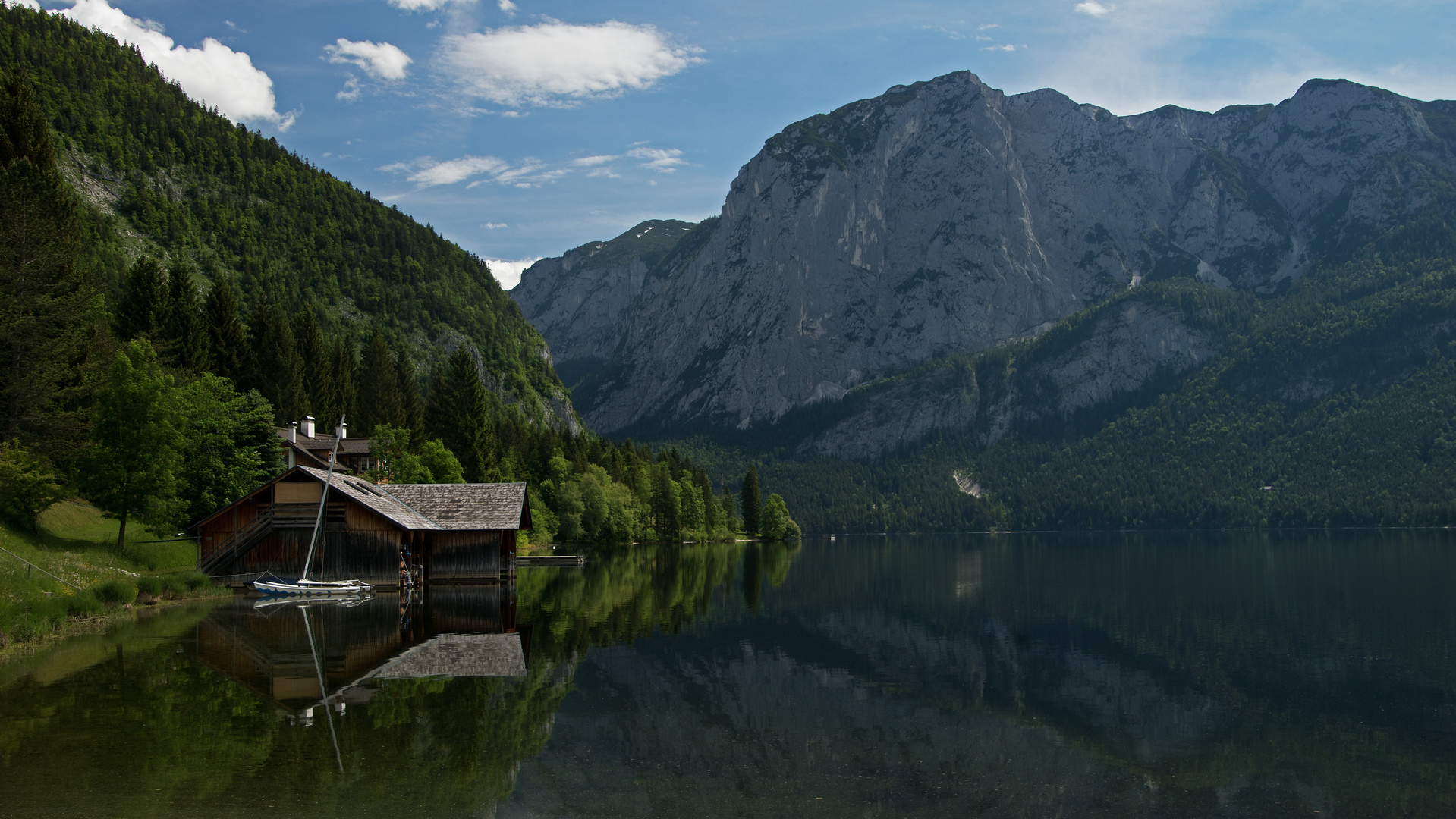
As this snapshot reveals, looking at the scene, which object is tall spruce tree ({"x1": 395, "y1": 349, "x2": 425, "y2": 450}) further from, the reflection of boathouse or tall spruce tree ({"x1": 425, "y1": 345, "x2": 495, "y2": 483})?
the reflection of boathouse

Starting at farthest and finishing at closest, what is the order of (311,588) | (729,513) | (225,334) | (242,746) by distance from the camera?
(729,513) → (225,334) → (311,588) → (242,746)

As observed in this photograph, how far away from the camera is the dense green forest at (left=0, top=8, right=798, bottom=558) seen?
128 feet

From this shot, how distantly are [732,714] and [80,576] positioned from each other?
25.1 m

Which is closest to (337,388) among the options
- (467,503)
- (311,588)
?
(467,503)

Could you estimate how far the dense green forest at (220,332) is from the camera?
38.9 m

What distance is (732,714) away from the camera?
722 inches

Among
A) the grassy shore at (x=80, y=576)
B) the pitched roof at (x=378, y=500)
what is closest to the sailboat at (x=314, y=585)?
the pitched roof at (x=378, y=500)

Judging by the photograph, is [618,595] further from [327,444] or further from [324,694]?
[327,444]

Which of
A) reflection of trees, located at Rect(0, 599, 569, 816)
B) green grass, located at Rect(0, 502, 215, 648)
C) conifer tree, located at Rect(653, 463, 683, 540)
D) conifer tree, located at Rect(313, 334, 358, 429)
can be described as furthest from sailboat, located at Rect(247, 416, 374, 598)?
conifer tree, located at Rect(653, 463, 683, 540)

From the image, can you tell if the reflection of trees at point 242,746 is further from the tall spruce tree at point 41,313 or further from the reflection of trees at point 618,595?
the tall spruce tree at point 41,313

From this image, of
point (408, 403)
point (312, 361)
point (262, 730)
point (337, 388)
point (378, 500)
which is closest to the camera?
point (262, 730)

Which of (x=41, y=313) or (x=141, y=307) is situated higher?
(x=141, y=307)

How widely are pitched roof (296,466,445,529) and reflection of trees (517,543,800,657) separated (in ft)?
19.5

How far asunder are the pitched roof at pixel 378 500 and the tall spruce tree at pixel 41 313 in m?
9.47
